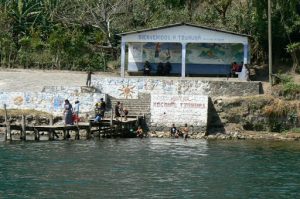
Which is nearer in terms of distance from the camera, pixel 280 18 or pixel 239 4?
pixel 280 18

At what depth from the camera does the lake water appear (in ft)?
91.0

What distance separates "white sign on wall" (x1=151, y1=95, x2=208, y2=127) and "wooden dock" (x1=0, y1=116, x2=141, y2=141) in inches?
55.9

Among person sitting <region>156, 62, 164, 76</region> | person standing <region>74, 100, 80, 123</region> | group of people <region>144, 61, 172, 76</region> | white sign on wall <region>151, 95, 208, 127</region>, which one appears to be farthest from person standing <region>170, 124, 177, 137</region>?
person sitting <region>156, 62, 164, 76</region>

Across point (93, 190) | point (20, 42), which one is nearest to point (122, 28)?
point (20, 42)

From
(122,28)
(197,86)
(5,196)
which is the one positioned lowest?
(5,196)

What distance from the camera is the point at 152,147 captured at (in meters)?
40.7

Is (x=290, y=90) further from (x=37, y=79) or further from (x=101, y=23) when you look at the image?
(x=101, y=23)

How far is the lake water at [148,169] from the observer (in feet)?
91.0

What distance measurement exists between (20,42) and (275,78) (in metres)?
22.5

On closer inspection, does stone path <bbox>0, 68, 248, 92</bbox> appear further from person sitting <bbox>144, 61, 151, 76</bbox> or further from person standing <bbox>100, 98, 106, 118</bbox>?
person standing <bbox>100, 98, 106, 118</bbox>

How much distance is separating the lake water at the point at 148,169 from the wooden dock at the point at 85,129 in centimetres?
116

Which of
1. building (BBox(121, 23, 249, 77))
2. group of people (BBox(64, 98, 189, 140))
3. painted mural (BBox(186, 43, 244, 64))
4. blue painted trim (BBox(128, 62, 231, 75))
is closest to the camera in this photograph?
group of people (BBox(64, 98, 189, 140))

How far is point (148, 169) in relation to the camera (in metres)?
32.8

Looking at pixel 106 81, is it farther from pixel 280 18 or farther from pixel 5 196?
pixel 5 196
